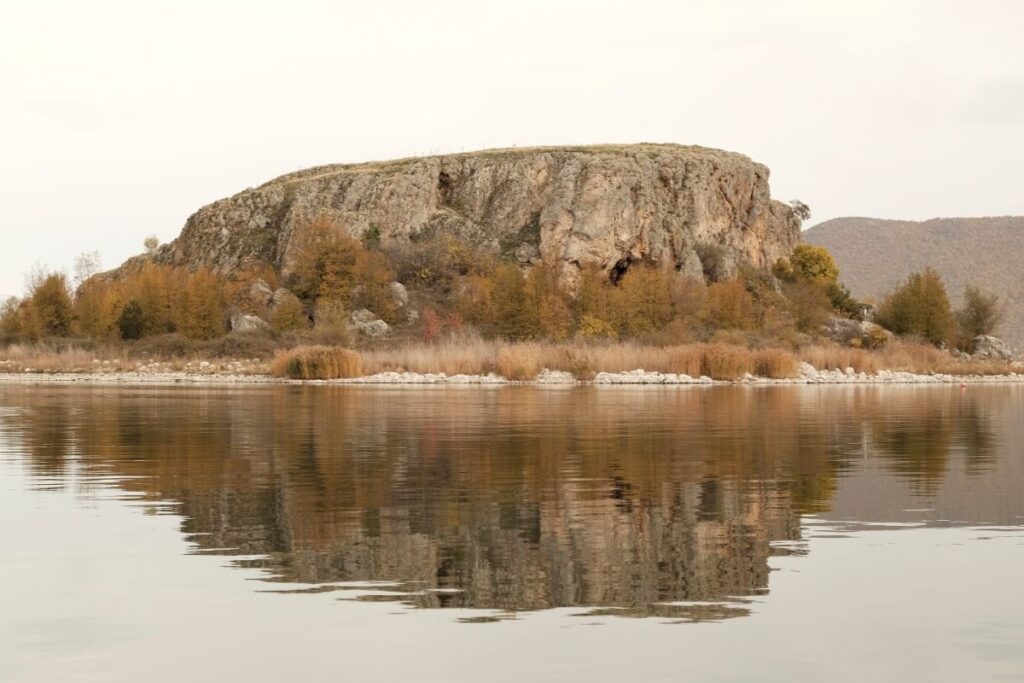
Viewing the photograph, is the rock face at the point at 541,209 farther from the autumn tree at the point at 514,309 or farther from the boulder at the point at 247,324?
the autumn tree at the point at 514,309

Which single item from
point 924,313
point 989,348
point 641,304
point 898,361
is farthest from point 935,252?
point 898,361

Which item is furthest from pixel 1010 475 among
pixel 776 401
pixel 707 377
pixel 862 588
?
pixel 707 377

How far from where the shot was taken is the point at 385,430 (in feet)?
74.3

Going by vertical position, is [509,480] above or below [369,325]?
below

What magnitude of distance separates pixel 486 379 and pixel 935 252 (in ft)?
427

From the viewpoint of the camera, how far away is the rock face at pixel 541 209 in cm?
9069

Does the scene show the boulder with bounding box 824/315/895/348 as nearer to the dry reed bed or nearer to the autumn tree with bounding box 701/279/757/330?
the autumn tree with bounding box 701/279/757/330

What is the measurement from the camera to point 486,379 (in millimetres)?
52344

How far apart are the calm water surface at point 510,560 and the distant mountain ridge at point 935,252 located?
14252cm

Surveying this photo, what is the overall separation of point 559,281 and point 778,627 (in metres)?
78.4

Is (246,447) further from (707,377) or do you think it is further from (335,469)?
(707,377)

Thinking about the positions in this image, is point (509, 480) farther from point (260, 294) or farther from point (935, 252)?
point (935, 252)

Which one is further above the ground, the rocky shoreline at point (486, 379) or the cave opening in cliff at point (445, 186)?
the cave opening in cliff at point (445, 186)

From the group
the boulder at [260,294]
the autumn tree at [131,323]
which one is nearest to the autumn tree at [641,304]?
the boulder at [260,294]
